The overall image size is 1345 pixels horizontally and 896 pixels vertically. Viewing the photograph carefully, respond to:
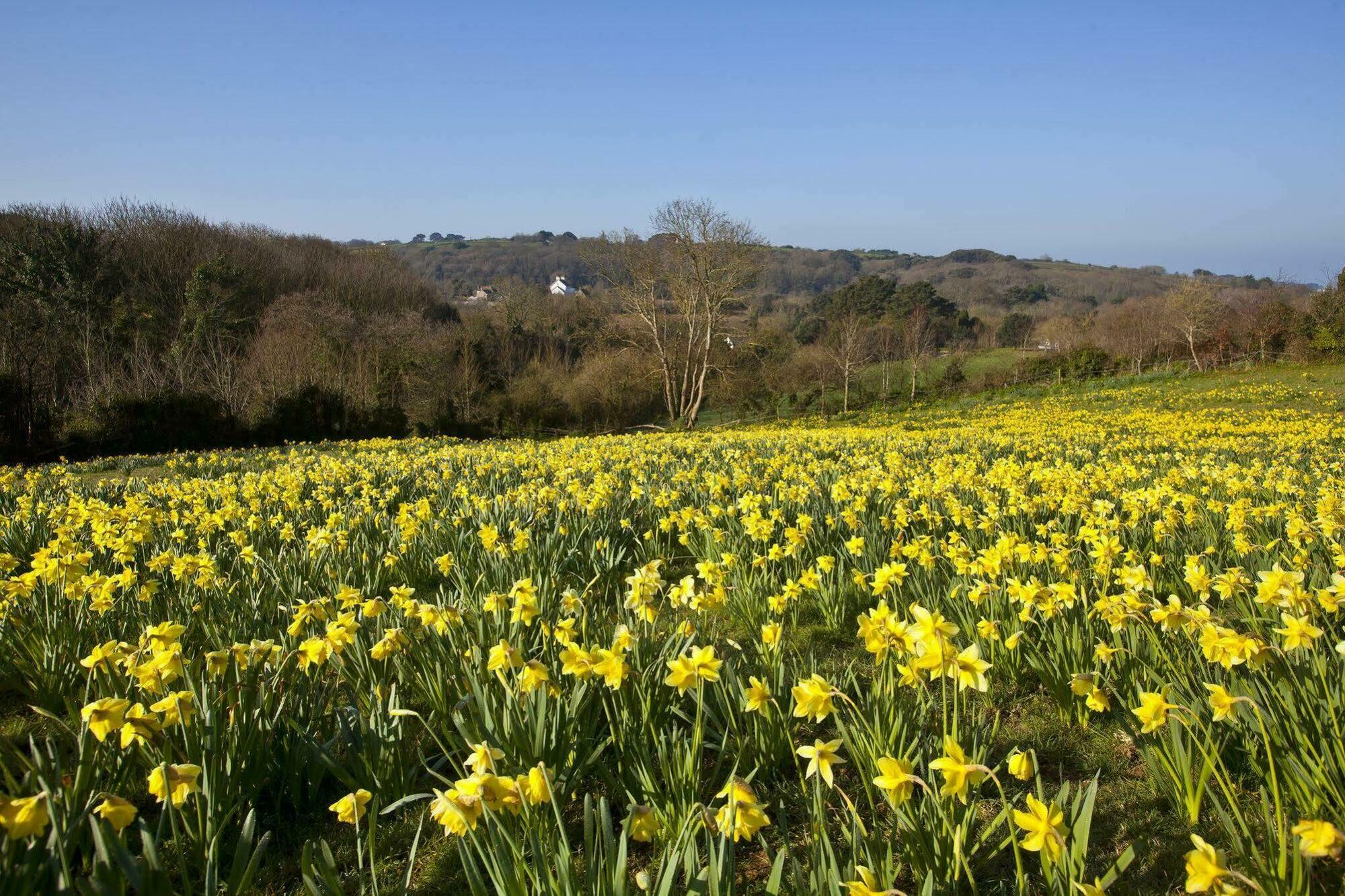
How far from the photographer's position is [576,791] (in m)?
2.61

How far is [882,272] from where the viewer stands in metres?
99.0

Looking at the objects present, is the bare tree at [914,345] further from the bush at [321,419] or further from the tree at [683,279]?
the bush at [321,419]

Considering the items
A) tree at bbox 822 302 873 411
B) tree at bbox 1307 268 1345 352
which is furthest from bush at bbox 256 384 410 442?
tree at bbox 1307 268 1345 352

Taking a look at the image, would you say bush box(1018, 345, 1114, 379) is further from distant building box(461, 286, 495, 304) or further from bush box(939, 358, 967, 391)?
distant building box(461, 286, 495, 304)

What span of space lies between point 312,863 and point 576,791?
3.75 ft

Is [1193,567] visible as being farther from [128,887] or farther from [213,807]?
[128,887]

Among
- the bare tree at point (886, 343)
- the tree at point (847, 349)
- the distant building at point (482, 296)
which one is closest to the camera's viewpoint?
the tree at point (847, 349)

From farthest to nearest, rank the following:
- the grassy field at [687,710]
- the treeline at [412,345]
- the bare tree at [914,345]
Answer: the bare tree at [914,345] < the treeline at [412,345] < the grassy field at [687,710]

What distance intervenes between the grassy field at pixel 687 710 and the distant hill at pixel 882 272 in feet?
213

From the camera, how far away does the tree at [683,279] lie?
95.4ft

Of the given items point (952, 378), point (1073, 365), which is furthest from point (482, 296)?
point (1073, 365)

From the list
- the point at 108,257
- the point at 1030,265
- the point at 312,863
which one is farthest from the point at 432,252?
the point at 312,863

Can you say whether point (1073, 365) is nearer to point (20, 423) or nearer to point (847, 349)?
point (847, 349)

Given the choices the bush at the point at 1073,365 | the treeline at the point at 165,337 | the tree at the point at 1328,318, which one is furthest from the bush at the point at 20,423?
the tree at the point at 1328,318
